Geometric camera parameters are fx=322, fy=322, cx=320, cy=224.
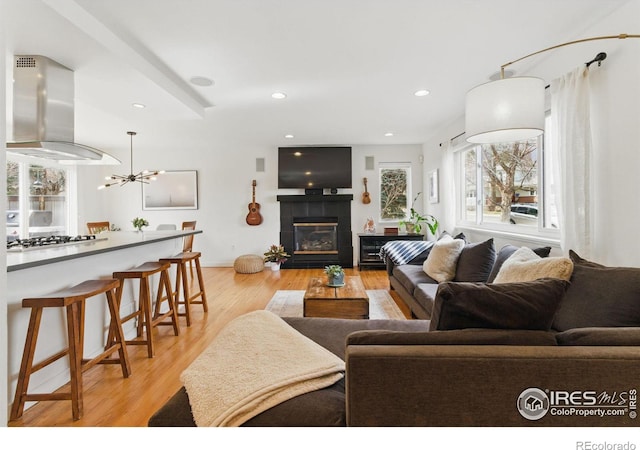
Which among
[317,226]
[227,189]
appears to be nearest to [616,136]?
[317,226]

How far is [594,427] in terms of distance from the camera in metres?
0.92

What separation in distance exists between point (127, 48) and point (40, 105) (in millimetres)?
807

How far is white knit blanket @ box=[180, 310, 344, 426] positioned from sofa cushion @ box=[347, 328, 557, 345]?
229mm

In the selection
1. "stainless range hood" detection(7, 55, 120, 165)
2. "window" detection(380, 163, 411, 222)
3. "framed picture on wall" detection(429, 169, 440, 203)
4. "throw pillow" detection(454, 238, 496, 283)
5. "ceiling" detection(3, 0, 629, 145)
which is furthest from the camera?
"window" detection(380, 163, 411, 222)

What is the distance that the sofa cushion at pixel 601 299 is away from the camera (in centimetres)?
141

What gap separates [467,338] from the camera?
1.03 m

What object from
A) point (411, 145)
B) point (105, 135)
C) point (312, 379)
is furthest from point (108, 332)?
point (411, 145)

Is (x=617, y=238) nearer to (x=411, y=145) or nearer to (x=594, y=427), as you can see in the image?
(x=594, y=427)

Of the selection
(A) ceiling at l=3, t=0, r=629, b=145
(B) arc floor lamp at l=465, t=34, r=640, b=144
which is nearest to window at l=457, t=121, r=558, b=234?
(A) ceiling at l=3, t=0, r=629, b=145

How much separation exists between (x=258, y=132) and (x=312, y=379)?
15.6 ft

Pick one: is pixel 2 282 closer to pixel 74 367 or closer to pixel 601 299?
pixel 74 367

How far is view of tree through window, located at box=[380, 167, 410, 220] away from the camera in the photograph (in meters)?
6.49

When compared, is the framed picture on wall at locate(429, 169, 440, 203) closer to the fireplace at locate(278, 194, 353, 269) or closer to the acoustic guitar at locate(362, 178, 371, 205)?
the acoustic guitar at locate(362, 178, 371, 205)

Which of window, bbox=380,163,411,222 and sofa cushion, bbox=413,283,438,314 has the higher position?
window, bbox=380,163,411,222
